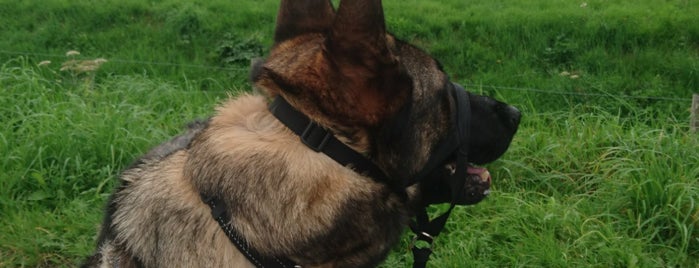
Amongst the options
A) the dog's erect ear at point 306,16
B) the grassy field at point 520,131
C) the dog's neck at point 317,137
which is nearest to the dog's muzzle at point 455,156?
the dog's neck at point 317,137

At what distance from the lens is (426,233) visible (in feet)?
7.15

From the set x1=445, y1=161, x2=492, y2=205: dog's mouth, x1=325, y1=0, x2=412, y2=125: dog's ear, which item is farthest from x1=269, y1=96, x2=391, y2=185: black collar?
x1=445, y1=161, x2=492, y2=205: dog's mouth

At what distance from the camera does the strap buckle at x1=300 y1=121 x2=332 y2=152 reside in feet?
5.52

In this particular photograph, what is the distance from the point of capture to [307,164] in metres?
1.68

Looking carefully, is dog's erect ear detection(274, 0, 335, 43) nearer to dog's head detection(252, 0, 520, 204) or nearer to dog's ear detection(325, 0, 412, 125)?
dog's head detection(252, 0, 520, 204)

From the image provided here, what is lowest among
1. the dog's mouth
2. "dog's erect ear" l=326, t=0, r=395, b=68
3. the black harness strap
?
the dog's mouth

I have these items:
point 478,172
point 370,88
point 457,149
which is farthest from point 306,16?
point 478,172

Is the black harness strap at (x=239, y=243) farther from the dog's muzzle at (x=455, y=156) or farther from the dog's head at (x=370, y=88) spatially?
the dog's muzzle at (x=455, y=156)

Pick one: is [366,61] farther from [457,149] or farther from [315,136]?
[457,149]

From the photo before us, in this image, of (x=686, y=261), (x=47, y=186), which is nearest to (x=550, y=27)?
(x=686, y=261)

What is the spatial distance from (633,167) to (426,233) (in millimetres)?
1969

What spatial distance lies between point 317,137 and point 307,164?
3.1 inches

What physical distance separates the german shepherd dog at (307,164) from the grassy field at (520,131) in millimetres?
1232

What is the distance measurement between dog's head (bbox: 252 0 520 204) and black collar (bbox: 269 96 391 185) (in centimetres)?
2
